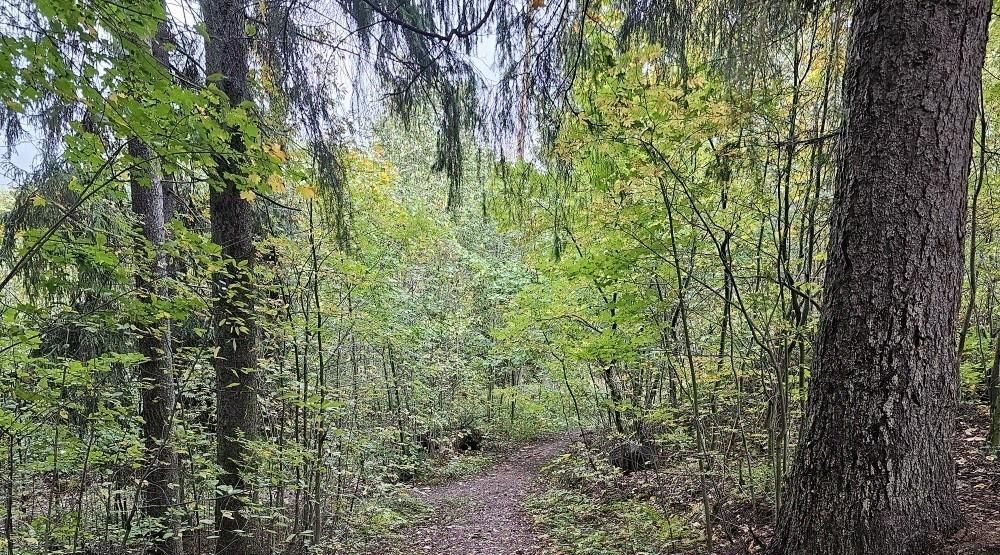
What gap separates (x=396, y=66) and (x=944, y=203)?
297 centimetres

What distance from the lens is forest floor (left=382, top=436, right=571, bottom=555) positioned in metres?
6.70

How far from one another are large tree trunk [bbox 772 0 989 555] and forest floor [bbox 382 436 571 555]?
458cm

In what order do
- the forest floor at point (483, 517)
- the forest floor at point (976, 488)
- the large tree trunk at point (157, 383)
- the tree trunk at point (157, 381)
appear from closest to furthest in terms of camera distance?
the forest floor at point (976, 488) → the tree trunk at point (157, 381) → the large tree trunk at point (157, 383) → the forest floor at point (483, 517)

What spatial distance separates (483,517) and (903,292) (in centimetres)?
789

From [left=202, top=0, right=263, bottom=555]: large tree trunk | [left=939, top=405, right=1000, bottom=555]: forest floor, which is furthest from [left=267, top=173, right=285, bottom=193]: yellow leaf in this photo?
[left=939, top=405, right=1000, bottom=555]: forest floor

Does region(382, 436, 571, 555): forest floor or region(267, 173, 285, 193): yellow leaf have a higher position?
region(267, 173, 285, 193): yellow leaf

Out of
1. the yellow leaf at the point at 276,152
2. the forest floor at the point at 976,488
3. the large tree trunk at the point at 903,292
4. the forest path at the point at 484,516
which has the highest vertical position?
the yellow leaf at the point at 276,152

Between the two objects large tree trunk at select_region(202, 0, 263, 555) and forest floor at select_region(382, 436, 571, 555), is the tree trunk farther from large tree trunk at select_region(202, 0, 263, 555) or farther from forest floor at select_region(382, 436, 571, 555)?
forest floor at select_region(382, 436, 571, 555)

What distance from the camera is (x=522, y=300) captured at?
9453 mm

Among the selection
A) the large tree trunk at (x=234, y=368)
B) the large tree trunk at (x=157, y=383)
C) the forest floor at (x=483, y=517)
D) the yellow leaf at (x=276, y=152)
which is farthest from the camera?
the forest floor at (x=483, y=517)

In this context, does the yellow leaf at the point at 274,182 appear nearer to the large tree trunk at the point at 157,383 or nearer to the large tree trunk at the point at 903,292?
the large tree trunk at the point at 157,383

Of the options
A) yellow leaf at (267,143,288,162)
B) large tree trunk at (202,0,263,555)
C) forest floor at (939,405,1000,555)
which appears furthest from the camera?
large tree trunk at (202,0,263,555)

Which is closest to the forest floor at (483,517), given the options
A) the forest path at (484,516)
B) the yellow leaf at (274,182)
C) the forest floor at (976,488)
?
the forest path at (484,516)

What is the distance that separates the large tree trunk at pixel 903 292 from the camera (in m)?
1.99
